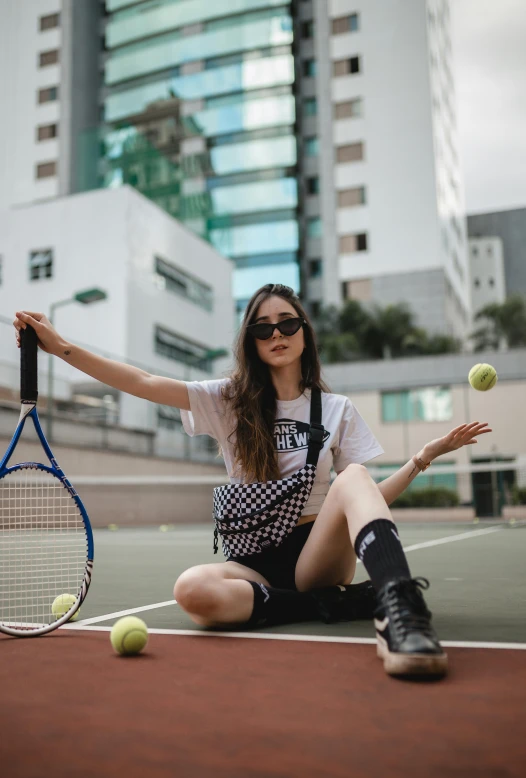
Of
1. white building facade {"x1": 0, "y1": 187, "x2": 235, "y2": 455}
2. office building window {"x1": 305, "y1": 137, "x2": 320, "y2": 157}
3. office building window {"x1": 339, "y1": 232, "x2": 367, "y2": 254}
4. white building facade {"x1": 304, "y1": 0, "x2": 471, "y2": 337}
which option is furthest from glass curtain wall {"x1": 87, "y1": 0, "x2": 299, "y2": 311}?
white building facade {"x1": 0, "y1": 187, "x2": 235, "y2": 455}

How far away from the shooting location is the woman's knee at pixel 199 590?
3.03 metres

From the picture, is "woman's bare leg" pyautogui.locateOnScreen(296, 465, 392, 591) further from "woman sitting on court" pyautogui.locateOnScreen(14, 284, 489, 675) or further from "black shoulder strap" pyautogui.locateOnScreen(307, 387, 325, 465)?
"black shoulder strap" pyautogui.locateOnScreen(307, 387, 325, 465)

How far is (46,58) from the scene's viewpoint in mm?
55094

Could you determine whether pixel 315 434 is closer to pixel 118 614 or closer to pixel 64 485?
pixel 64 485

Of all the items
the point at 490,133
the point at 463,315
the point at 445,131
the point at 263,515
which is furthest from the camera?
the point at 490,133

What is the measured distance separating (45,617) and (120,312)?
2680 cm

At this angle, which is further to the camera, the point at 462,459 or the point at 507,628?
the point at 462,459

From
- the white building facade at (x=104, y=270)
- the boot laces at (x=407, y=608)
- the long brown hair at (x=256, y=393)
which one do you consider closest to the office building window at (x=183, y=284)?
the white building facade at (x=104, y=270)

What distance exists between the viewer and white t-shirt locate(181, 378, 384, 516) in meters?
3.49

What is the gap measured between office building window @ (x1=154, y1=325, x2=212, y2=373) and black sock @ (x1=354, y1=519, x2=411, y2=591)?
2983 cm

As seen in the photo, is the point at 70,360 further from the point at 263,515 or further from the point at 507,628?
the point at 507,628

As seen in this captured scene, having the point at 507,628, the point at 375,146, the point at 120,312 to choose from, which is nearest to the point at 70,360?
the point at 507,628

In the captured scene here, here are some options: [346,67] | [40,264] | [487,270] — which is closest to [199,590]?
[40,264]

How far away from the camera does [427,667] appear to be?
2330 mm
